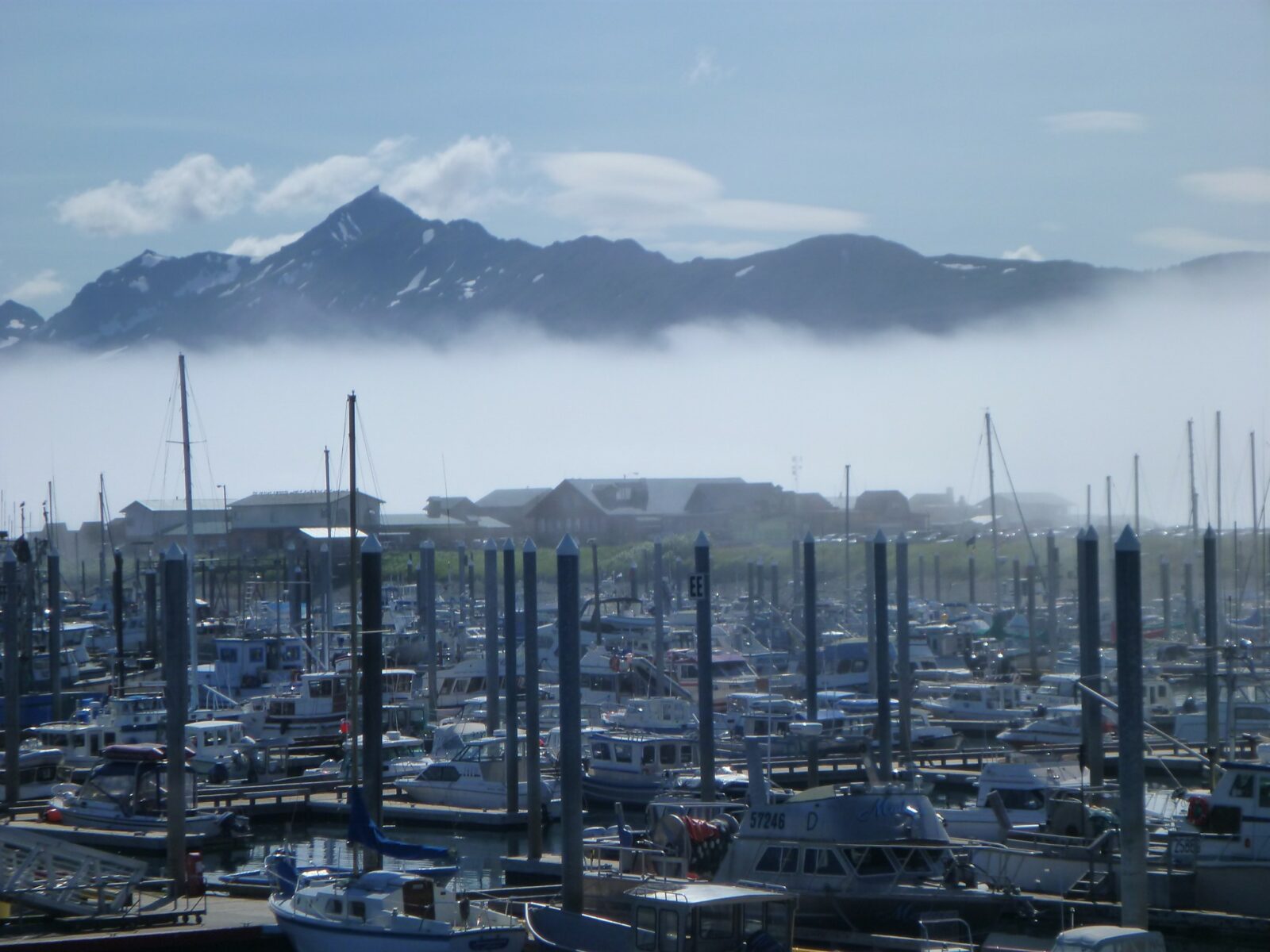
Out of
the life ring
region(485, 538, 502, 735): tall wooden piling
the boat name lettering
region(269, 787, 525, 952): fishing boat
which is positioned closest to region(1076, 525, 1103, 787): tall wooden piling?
the life ring

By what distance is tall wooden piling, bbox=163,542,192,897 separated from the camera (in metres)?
24.2

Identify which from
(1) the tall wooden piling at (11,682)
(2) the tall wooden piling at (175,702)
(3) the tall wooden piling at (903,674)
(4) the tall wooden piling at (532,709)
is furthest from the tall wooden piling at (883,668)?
(1) the tall wooden piling at (11,682)

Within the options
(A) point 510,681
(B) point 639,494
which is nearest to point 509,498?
(B) point 639,494

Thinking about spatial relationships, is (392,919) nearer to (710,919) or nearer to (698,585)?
(710,919)

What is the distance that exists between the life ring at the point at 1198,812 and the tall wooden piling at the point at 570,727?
10306 mm

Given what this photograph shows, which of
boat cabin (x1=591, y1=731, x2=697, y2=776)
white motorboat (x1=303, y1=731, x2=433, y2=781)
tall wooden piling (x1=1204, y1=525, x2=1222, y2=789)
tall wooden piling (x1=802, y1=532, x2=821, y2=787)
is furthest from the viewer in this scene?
white motorboat (x1=303, y1=731, x2=433, y2=781)

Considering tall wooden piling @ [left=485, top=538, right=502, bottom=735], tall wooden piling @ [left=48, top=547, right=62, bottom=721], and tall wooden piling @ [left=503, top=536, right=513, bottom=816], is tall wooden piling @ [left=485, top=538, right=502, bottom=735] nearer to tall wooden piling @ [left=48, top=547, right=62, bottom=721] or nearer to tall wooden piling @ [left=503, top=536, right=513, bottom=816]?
tall wooden piling @ [left=503, top=536, right=513, bottom=816]

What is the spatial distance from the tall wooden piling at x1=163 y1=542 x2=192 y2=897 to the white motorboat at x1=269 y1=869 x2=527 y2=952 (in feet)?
14.6

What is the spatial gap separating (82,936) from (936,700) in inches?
1422

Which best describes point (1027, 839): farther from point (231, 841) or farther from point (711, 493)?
point (711, 493)

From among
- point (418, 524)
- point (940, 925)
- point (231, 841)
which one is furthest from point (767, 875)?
point (418, 524)

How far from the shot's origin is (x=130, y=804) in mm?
32219

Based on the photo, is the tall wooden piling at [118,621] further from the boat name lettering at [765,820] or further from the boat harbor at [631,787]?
the boat name lettering at [765,820]

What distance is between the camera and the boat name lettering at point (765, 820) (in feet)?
72.4
